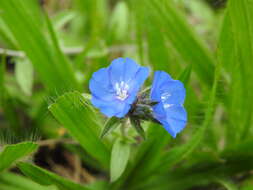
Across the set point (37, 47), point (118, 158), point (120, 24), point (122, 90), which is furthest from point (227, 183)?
point (120, 24)

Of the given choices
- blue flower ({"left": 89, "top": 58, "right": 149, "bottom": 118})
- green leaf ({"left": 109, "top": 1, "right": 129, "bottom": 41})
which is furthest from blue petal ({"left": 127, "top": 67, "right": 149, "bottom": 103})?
green leaf ({"left": 109, "top": 1, "right": 129, "bottom": 41})

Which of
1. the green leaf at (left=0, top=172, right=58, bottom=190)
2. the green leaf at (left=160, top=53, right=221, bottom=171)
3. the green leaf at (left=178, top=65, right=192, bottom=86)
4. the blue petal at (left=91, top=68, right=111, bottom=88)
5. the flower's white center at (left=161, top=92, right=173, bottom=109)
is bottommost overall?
the green leaf at (left=160, top=53, right=221, bottom=171)

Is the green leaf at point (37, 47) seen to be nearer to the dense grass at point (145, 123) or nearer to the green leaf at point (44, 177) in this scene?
the dense grass at point (145, 123)

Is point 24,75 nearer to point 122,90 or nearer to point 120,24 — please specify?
point 120,24

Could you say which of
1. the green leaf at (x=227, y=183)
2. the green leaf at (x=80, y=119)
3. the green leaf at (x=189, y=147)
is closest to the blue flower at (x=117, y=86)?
the green leaf at (x=80, y=119)

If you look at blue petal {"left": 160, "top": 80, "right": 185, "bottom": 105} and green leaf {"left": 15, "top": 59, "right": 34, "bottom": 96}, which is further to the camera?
green leaf {"left": 15, "top": 59, "right": 34, "bottom": 96}

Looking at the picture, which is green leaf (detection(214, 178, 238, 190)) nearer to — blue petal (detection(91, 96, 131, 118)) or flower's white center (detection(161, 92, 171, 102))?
flower's white center (detection(161, 92, 171, 102))
